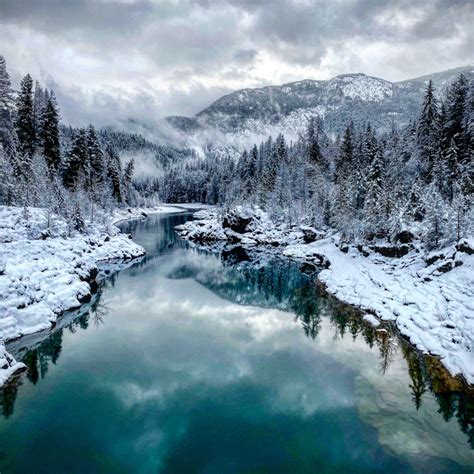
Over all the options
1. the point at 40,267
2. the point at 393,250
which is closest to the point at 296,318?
the point at 393,250

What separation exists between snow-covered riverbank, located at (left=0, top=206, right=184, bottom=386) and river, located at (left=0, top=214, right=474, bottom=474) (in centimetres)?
130

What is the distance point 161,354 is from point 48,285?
12066 mm

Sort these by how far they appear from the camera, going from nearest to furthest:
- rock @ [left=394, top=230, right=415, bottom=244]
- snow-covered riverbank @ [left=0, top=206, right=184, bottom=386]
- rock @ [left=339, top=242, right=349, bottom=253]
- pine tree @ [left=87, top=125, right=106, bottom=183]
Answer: snow-covered riverbank @ [left=0, top=206, right=184, bottom=386] → rock @ [left=394, top=230, right=415, bottom=244] → rock @ [left=339, top=242, right=349, bottom=253] → pine tree @ [left=87, top=125, right=106, bottom=183]

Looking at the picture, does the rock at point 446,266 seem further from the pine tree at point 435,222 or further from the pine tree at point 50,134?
the pine tree at point 50,134

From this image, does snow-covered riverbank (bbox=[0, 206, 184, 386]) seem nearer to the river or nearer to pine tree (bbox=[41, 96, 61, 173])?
the river

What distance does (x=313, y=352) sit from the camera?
2209 cm

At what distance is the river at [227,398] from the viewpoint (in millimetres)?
12367

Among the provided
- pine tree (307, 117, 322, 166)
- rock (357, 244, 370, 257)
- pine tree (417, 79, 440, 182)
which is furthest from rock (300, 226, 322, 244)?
pine tree (307, 117, 322, 166)

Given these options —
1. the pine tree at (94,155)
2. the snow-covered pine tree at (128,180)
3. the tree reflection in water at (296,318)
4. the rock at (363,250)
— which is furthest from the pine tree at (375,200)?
the snow-covered pine tree at (128,180)

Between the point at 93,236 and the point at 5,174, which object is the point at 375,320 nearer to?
the point at 93,236

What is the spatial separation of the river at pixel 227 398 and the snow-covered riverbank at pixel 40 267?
1.30 meters

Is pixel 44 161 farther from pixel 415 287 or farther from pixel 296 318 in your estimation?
pixel 415 287

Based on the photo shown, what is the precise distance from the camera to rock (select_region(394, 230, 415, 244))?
39875 mm

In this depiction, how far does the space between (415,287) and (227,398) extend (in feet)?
69.8
